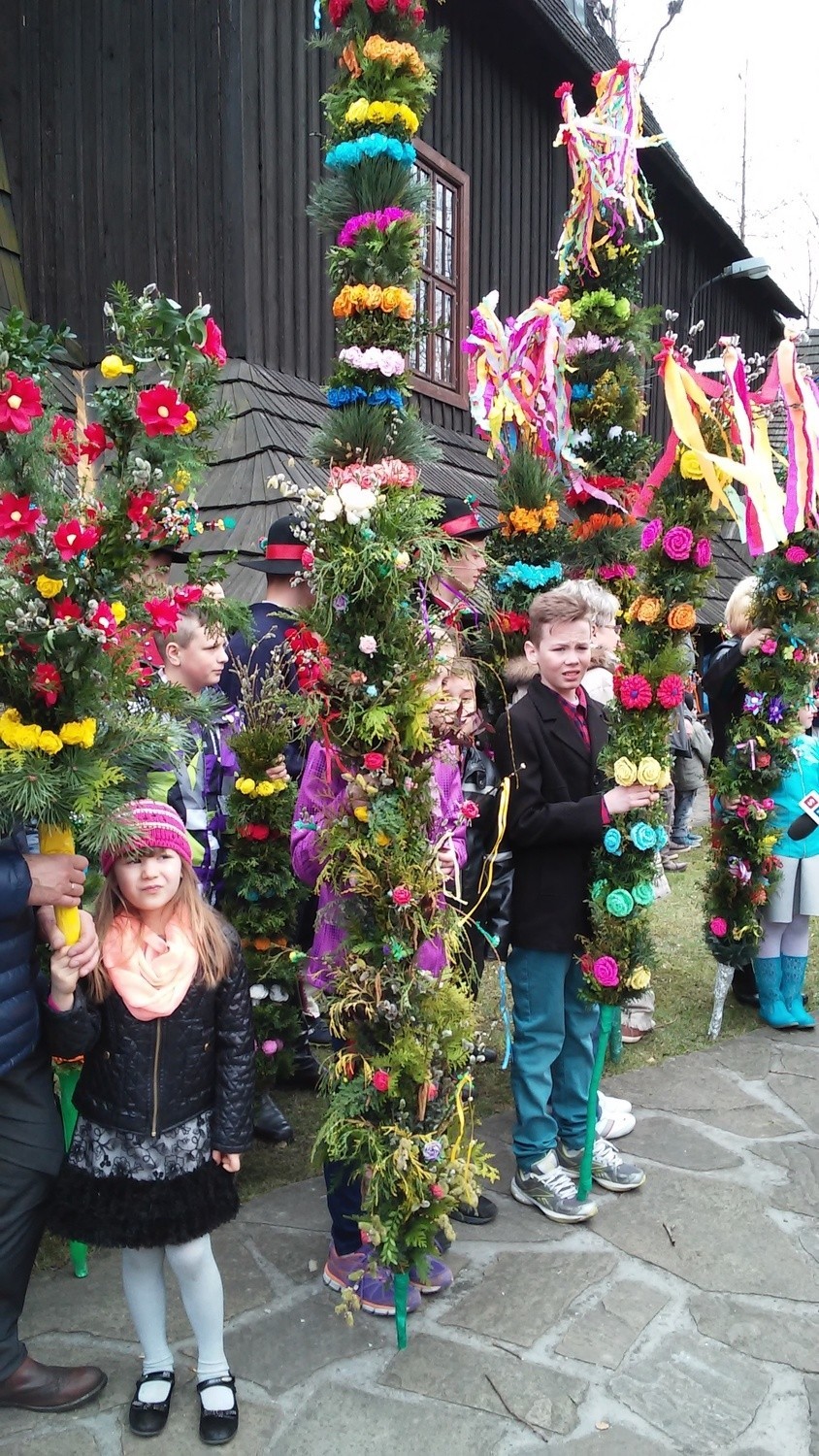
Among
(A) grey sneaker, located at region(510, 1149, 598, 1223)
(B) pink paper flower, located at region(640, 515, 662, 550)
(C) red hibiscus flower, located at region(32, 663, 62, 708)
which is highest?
(B) pink paper flower, located at region(640, 515, 662, 550)

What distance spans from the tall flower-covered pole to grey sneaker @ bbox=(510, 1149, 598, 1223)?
2.40 ft

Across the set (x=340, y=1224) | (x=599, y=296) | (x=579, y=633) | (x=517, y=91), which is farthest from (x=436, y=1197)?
(x=517, y=91)

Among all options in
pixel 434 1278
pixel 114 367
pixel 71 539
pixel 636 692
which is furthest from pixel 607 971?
pixel 114 367

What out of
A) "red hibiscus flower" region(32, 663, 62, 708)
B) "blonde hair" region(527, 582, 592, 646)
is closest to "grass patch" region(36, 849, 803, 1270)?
"blonde hair" region(527, 582, 592, 646)

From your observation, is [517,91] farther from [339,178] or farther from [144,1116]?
[144,1116]

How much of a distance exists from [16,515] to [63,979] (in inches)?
39.3

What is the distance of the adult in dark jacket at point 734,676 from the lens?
4.74 meters

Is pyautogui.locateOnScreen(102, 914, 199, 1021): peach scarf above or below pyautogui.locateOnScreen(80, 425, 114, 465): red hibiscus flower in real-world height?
below

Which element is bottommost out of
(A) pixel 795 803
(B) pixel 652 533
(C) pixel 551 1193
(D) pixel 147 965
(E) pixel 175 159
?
(C) pixel 551 1193

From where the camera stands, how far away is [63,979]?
7.20 ft

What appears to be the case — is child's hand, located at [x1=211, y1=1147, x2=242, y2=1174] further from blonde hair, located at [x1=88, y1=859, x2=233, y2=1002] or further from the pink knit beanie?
the pink knit beanie

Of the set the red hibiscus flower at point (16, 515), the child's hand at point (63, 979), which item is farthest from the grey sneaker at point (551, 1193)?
the red hibiscus flower at point (16, 515)

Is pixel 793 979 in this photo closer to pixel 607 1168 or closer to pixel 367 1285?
pixel 607 1168

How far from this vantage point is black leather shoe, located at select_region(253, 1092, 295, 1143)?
3.67 meters
